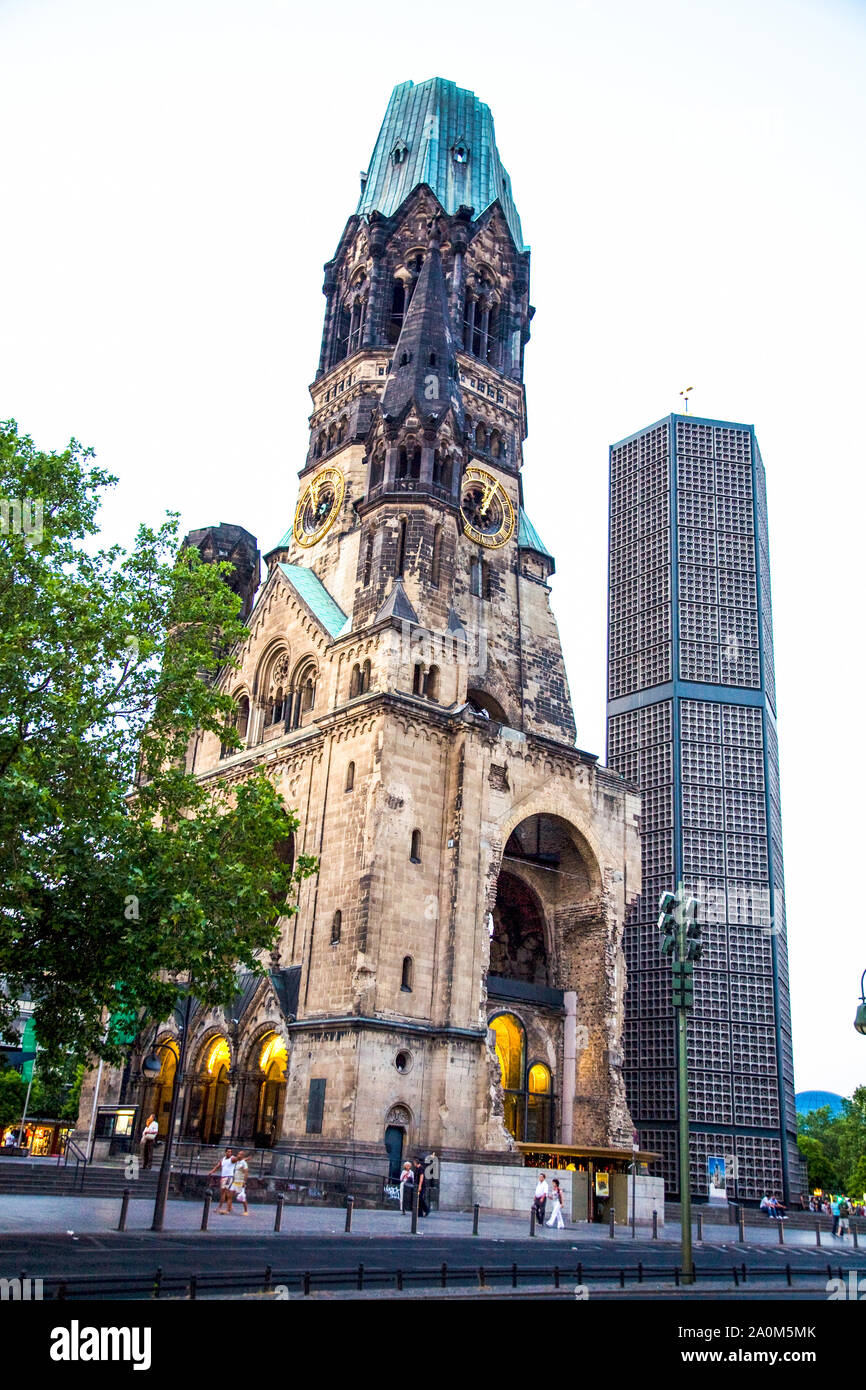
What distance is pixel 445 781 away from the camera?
4197cm

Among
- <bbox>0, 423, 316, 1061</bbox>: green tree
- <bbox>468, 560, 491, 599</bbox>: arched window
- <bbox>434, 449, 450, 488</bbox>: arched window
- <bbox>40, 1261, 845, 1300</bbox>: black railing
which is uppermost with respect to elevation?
→ <bbox>434, 449, 450, 488</bbox>: arched window

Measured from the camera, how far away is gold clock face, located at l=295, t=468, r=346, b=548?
5431cm

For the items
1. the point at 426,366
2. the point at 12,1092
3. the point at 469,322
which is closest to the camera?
the point at 426,366

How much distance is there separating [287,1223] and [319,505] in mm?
37381

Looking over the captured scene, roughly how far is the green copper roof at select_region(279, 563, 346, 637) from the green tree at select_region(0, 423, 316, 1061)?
20.1 meters

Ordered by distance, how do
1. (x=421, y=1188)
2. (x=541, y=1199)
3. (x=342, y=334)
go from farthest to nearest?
(x=342, y=334) < (x=421, y=1188) < (x=541, y=1199)

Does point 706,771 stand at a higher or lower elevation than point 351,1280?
higher

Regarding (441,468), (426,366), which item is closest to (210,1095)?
(441,468)

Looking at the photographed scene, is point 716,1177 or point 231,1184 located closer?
point 231,1184

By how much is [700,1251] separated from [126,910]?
652 inches

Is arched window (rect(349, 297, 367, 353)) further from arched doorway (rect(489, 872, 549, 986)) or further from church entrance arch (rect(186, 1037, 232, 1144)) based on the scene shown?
church entrance arch (rect(186, 1037, 232, 1144))

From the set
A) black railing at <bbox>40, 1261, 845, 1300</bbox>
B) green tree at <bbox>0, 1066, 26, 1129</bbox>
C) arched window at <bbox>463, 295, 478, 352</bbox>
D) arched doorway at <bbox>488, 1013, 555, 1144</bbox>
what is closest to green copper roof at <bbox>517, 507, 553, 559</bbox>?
arched window at <bbox>463, 295, 478, 352</bbox>

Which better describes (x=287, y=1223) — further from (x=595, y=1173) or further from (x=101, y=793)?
(x=595, y=1173)

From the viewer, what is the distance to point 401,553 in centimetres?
4625
